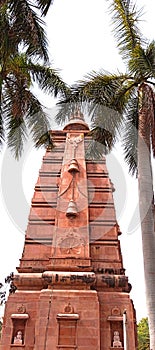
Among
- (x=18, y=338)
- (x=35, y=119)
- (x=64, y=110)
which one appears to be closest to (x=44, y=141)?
(x=35, y=119)

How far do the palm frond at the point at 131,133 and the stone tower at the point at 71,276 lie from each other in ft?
5.70

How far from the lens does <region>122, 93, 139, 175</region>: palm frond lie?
1092cm

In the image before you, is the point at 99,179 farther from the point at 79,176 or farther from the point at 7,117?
the point at 7,117

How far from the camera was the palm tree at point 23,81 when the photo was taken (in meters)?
9.41

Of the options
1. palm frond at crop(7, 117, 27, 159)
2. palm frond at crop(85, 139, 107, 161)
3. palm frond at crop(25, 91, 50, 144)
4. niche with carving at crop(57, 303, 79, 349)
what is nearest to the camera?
palm frond at crop(85, 139, 107, 161)

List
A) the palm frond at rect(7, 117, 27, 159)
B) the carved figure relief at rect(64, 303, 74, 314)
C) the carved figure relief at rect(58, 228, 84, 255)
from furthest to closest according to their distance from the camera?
the carved figure relief at rect(58, 228, 84, 255) < the carved figure relief at rect(64, 303, 74, 314) < the palm frond at rect(7, 117, 27, 159)

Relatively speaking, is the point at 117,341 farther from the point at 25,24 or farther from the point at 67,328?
the point at 25,24

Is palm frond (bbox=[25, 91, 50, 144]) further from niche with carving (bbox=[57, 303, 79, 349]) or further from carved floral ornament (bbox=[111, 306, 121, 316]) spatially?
carved floral ornament (bbox=[111, 306, 121, 316])

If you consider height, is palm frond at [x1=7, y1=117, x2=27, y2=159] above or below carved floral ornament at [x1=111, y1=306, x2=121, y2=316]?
above

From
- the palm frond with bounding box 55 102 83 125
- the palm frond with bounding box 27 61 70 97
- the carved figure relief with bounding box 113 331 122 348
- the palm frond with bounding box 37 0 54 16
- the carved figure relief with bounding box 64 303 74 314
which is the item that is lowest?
the carved figure relief with bounding box 113 331 122 348

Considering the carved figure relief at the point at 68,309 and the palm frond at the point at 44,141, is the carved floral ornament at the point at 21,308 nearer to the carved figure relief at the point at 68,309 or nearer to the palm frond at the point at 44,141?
the carved figure relief at the point at 68,309

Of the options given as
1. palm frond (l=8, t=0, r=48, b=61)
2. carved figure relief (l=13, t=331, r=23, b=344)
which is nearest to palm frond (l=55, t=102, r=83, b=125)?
palm frond (l=8, t=0, r=48, b=61)

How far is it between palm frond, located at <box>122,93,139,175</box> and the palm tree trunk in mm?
828

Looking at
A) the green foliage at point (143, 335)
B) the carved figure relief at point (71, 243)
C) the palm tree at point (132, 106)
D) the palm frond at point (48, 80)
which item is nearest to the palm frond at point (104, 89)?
the palm tree at point (132, 106)
